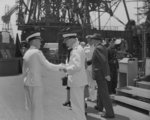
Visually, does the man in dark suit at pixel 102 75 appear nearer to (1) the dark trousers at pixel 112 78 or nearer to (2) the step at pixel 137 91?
(2) the step at pixel 137 91

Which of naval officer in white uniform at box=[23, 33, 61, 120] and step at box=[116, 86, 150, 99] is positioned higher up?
naval officer in white uniform at box=[23, 33, 61, 120]

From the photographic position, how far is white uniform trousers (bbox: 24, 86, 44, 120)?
14.1 ft

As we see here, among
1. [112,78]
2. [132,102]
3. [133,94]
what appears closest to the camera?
[132,102]

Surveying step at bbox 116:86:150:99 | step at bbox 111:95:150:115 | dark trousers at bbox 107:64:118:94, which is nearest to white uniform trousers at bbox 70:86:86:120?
step at bbox 111:95:150:115

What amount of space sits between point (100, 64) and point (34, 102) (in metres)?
1.82

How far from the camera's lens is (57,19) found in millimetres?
37781

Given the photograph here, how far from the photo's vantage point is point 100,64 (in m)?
5.44

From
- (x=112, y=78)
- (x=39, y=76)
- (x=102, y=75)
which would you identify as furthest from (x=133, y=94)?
(x=39, y=76)

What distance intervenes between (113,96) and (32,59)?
11.3ft

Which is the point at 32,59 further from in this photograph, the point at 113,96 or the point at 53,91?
the point at 53,91

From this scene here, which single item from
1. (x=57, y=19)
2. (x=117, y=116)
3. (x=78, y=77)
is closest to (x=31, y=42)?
(x=78, y=77)

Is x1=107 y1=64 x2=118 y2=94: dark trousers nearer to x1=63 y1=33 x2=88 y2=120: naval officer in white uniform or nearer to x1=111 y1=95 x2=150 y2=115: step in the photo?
x1=111 y1=95 x2=150 y2=115: step

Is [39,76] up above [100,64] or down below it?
below

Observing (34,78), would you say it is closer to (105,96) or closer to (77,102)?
(77,102)
